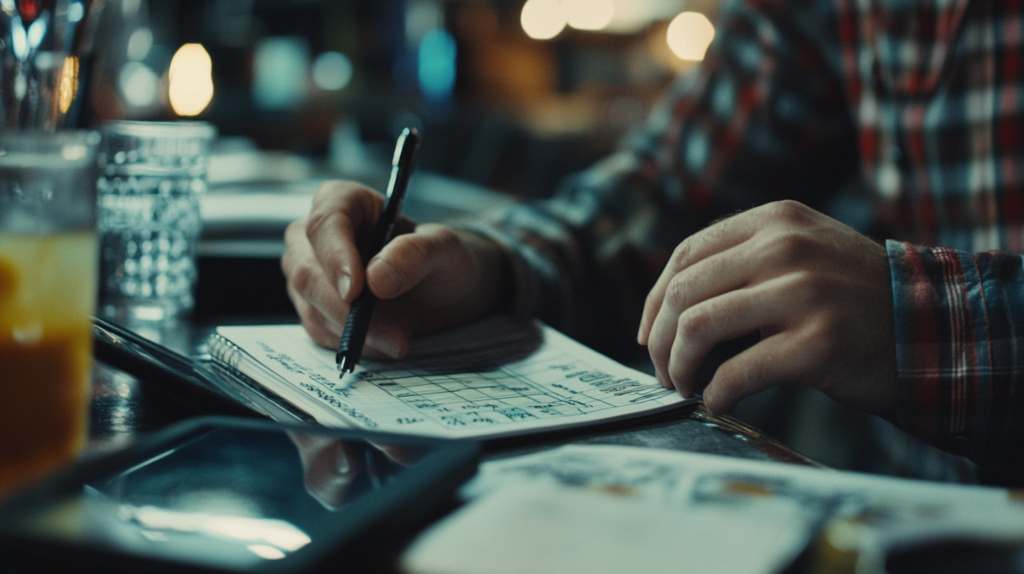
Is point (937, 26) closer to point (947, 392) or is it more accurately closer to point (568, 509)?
point (947, 392)

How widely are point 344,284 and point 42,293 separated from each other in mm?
235

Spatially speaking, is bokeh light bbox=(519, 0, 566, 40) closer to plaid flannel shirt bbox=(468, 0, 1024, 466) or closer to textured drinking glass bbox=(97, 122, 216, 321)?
plaid flannel shirt bbox=(468, 0, 1024, 466)

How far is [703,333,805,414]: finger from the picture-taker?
0.45m

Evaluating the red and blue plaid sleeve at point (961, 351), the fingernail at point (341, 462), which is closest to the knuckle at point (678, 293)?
the red and blue plaid sleeve at point (961, 351)

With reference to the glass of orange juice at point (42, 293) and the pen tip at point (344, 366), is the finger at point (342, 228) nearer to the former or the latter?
the pen tip at point (344, 366)

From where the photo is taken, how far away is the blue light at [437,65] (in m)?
4.88

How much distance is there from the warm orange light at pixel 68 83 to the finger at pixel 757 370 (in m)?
0.50

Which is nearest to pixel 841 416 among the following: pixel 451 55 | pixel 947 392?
pixel 947 392

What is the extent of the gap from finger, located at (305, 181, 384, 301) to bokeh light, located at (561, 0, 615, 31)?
15.1 feet

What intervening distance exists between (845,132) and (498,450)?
82 cm

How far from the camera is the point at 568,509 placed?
0.28m

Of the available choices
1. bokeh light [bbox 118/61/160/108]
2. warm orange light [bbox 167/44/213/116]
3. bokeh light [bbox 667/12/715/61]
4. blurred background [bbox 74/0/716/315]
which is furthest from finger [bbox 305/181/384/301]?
bokeh light [bbox 667/12/715/61]

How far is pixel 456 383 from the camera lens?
0.49 metres

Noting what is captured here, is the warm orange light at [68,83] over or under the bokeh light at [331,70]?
A: under
